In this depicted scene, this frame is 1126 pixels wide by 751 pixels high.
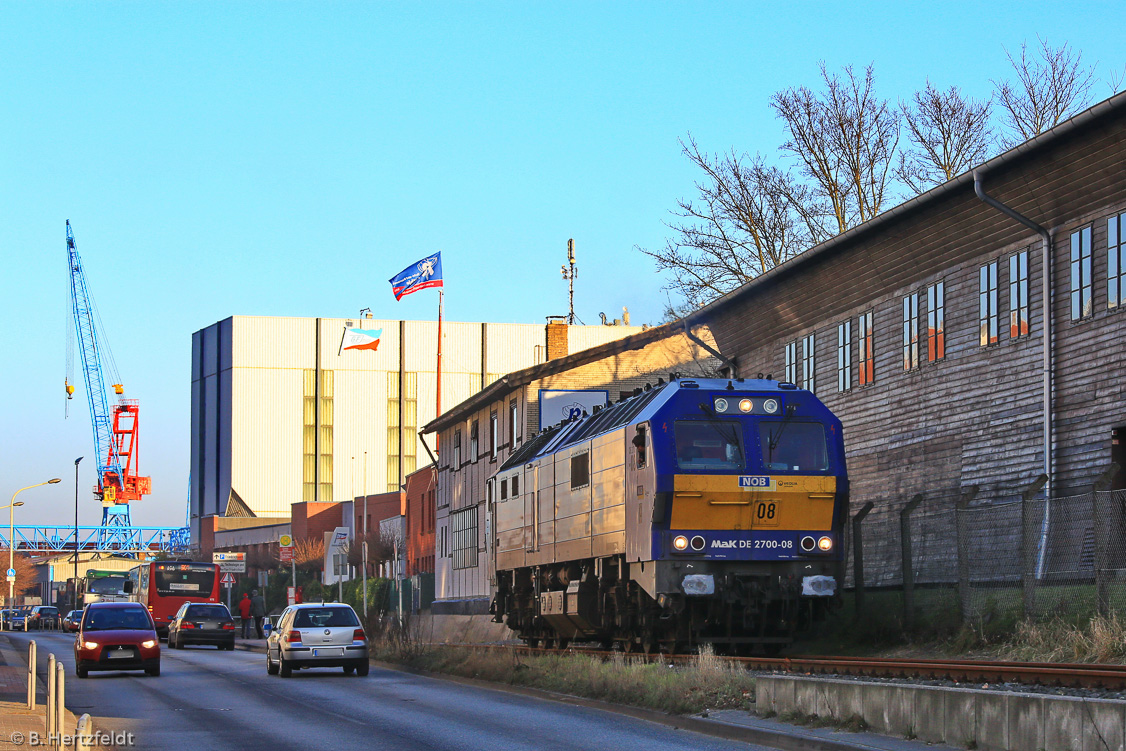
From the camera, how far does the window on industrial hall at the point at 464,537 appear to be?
53.9 meters

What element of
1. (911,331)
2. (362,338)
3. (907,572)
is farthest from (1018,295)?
(362,338)

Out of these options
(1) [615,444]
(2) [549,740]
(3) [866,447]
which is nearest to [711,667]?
(2) [549,740]

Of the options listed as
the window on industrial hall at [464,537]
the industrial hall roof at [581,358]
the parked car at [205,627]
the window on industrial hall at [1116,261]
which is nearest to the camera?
the window on industrial hall at [1116,261]

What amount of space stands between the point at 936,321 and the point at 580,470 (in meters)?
7.80

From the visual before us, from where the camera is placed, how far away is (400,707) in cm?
1783

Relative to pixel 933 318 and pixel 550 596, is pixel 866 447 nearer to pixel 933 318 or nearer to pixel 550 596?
pixel 933 318

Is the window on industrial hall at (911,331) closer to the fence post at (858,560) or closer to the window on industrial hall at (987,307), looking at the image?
the window on industrial hall at (987,307)

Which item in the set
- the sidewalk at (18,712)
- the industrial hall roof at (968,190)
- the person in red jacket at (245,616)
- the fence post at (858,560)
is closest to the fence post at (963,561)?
the fence post at (858,560)

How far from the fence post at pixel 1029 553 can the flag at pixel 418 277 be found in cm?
4605

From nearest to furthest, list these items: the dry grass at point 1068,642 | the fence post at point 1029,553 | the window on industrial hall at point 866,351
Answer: the dry grass at point 1068,642
the fence post at point 1029,553
the window on industrial hall at point 866,351

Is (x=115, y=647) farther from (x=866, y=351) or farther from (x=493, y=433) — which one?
(x=493, y=433)

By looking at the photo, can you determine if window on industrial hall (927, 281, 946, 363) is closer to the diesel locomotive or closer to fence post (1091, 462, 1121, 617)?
the diesel locomotive

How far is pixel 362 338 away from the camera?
96.8 m

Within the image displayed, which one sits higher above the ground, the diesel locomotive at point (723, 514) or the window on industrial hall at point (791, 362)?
the window on industrial hall at point (791, 362)
